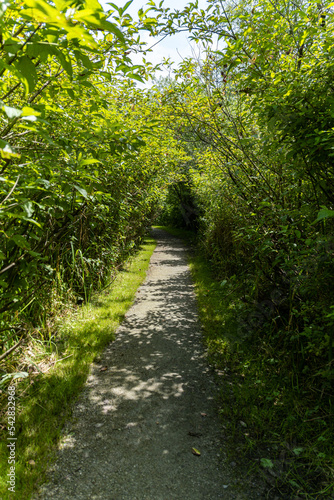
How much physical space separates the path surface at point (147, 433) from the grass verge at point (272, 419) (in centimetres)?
18

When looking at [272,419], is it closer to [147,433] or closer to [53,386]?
[147,433]

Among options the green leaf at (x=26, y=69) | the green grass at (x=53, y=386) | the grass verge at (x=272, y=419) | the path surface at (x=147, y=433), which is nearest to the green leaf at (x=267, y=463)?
the grass verge at (x=272, y=419)

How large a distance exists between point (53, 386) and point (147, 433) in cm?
121

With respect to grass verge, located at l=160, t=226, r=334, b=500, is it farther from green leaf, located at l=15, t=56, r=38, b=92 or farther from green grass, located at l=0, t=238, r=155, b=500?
green leaf, located at l=15, t=56, r=38, b=92

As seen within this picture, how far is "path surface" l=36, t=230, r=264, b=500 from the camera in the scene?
2.26 m

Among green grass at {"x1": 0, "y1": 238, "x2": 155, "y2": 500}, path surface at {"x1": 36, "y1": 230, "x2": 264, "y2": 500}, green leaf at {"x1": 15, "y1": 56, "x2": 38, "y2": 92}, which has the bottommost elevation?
path surface at {"x1": 36, "y1": 230, "x2": 264, "y2": 500}

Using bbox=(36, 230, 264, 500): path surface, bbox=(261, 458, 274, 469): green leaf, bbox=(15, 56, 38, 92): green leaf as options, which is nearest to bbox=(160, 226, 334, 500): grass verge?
bbox=(261, 458, 274, 469): green leaf

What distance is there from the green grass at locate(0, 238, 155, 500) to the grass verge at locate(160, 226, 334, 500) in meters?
1.65

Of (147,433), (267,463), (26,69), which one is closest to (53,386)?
(147,433)

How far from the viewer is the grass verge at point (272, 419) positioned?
230 cm

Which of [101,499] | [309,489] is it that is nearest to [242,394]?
[309,489]

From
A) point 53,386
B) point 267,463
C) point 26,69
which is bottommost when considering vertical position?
point 267,463

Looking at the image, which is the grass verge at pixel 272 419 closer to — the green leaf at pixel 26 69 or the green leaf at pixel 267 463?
the green leaf at pixel 267 463

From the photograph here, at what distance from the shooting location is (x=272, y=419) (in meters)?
2.90
